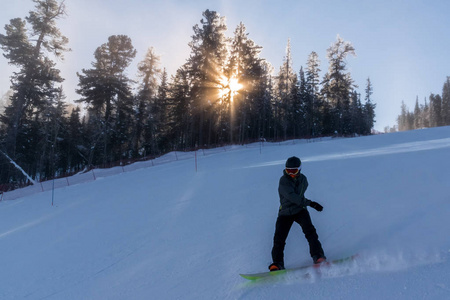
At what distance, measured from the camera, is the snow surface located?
3.19 m

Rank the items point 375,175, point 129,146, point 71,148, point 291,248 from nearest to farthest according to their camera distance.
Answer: point 291,248, point 375,175, point 129,146, point 71,148

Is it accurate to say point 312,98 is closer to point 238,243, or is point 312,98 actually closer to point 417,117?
point 238,243

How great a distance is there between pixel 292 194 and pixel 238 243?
1733 millimetres

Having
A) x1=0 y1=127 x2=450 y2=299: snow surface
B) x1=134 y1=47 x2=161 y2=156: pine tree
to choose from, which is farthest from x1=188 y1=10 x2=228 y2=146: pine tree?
x1=0 y1=127 x2=450 y2=299: snow surface

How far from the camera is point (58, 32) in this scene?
23891mm

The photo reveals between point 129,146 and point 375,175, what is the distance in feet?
111

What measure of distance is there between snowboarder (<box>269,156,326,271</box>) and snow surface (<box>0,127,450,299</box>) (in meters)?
0.37

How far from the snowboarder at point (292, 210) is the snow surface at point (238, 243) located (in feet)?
1.20

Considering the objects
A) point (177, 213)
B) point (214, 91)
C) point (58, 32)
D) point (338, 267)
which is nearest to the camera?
point (338, 267)

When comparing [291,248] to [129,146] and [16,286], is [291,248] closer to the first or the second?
[16,286]

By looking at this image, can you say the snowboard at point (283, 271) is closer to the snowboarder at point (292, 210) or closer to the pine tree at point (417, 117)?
the snowboarder at point (292, 210)

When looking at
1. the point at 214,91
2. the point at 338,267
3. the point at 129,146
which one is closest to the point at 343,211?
the point at 338,267

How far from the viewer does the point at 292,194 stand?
360cm

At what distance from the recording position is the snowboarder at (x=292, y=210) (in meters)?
3.55
